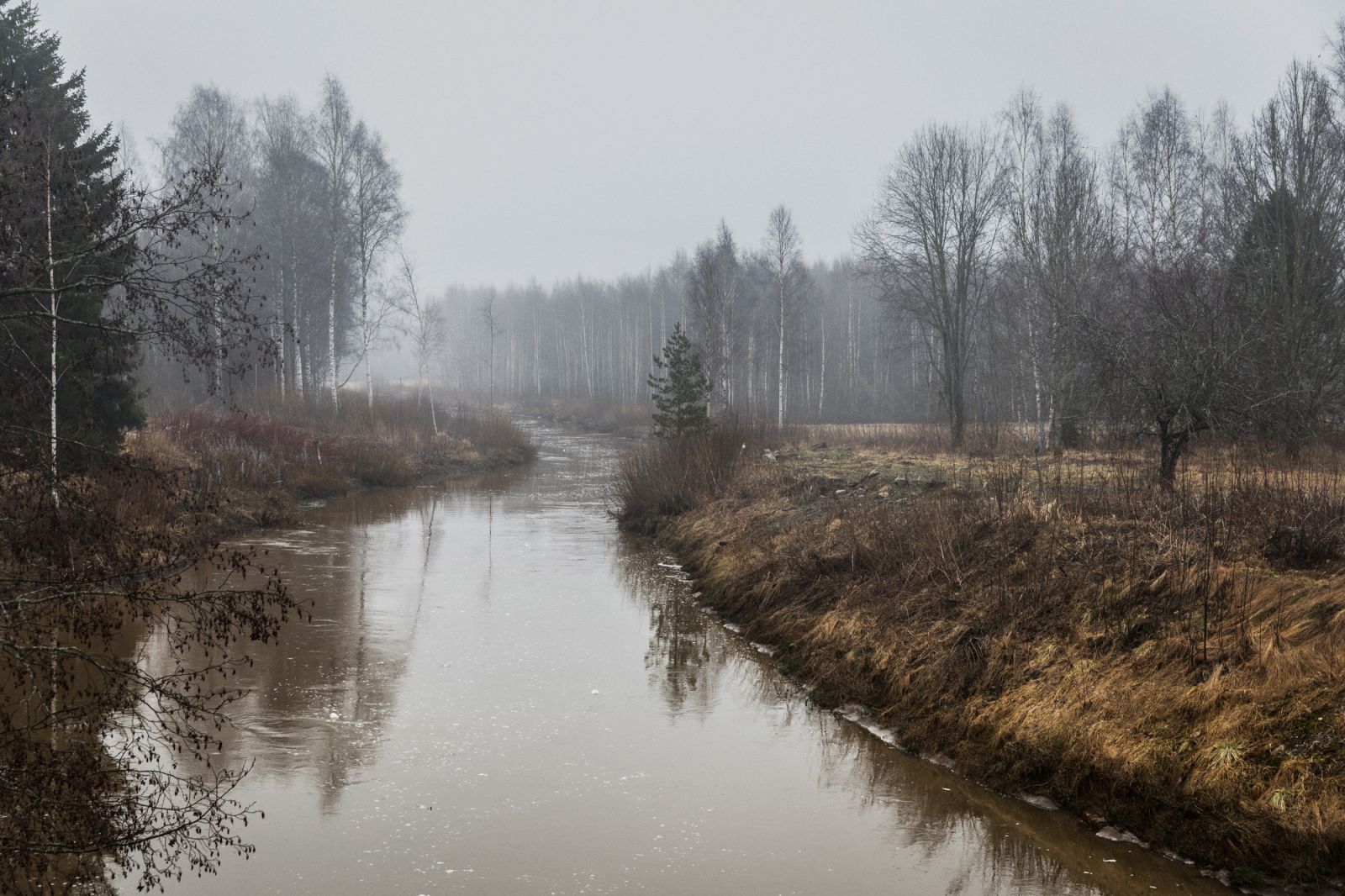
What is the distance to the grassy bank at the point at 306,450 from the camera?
18516mm

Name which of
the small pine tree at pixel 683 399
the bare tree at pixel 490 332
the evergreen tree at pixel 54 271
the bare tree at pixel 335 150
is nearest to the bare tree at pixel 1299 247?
the small pine tree at pixel 683 399

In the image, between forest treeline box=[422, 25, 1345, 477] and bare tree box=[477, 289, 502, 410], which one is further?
bare tree box=[477, 289, 502, 410]

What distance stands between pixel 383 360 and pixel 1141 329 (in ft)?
483

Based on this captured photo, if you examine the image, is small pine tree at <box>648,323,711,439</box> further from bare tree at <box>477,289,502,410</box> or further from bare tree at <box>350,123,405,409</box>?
bare tree at <box>477,289,502,410</box>

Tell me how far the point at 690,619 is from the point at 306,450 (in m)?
14.9

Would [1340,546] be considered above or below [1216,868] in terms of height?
above

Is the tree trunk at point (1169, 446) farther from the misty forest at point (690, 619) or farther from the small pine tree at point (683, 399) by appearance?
the small pine tree at point (683, 399)

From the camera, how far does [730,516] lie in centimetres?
1572

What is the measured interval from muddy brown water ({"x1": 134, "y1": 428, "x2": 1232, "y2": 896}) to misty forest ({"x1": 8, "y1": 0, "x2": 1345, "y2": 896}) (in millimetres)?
37

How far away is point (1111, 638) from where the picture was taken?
7.57 m

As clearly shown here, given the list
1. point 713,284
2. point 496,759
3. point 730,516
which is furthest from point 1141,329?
point 713,284

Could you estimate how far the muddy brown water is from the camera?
574cm

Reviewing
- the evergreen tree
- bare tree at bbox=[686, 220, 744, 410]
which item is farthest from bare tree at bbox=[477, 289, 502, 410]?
the evergreen tree

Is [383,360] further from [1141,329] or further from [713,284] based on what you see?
[1141,329]
